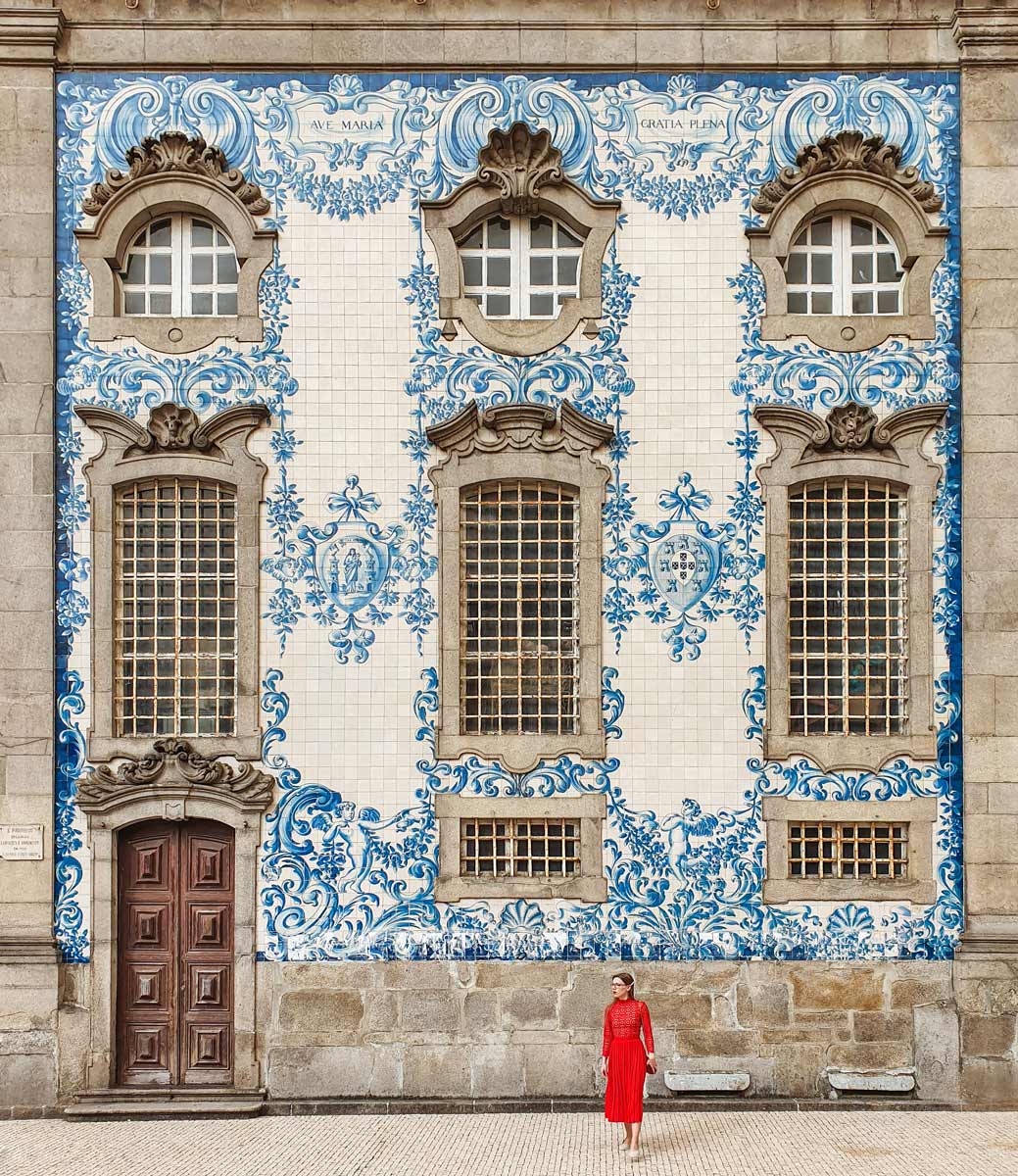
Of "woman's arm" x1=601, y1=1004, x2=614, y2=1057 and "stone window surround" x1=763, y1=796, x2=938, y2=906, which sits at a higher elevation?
"stone window surround" x1=763, y1=796, x2=938, y2=906

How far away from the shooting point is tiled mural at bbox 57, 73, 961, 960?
10.6 m

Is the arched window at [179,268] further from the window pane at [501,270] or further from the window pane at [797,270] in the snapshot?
the window pane at [797,270]

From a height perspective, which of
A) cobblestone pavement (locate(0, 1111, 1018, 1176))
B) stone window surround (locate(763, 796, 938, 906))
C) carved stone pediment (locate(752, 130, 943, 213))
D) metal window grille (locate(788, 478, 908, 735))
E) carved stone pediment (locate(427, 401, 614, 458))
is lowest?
cobblestone pavement (locate(0, 1111, 1018, 1176))

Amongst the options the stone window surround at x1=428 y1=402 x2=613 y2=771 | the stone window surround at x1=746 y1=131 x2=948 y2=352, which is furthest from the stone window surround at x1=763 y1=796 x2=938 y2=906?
the stone window surround at x1=746 y1=131 x2=948 y2=352

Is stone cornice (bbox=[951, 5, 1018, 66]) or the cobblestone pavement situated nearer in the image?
the cobblestone pavement

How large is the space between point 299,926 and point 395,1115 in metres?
1.87

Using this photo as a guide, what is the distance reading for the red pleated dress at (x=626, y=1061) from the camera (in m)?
9.12

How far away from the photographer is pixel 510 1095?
34.1ft

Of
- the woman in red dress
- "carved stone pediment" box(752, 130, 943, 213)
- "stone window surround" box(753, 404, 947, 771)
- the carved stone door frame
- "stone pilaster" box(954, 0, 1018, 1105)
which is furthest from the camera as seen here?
"carved stone pediment" box(752, 130, 943, 213)

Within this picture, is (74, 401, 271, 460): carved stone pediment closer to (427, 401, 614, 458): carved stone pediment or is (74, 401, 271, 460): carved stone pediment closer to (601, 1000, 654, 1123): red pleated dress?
(427, 401, 614, 458): carved stone pediment

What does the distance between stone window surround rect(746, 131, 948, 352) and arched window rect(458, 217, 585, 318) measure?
5.77ft

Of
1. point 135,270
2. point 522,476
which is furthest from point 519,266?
point 135,270

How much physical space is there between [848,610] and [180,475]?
6393 millimetres

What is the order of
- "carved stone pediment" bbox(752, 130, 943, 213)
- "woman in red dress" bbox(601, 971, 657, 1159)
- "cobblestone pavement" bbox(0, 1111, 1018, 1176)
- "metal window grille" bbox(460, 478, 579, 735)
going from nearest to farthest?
"cobblestone pavement" bbox(0, 1111, 1018, 1176), "woman in red dress" bbox(601, 971, 657, 1159), "carved stone pediment" bbox(752, 130, 943, 213), "metal window grille" bbox(460, 478, 579, 735)
